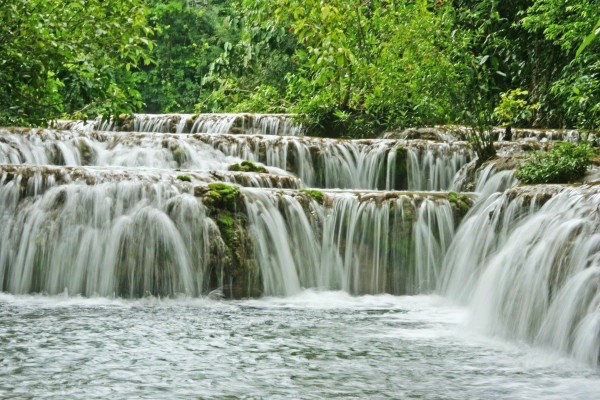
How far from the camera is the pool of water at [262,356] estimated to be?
4289 mm

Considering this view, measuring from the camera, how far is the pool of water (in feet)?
14.1

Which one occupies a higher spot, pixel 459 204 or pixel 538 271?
pixel 459 204

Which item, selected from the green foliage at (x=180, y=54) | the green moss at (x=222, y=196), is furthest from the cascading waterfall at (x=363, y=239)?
the green foliage at (x=180, y=54)

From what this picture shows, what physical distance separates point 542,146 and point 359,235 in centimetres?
400

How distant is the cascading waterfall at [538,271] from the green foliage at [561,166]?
2.89ft

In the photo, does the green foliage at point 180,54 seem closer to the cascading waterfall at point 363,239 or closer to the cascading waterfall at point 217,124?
the cascading waterfall at point 217,124

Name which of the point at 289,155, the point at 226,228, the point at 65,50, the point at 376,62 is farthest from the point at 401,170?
the point at 65,50

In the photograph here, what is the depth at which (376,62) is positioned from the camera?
1452 cm

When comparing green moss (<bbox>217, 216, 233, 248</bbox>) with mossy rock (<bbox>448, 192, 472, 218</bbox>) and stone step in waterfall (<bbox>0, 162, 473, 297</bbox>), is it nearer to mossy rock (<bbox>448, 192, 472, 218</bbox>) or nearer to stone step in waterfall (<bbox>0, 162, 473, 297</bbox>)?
stone step in waterfall (<bbox>0, 162, 473, 297</bbox>)

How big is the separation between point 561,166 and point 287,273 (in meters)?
3.72

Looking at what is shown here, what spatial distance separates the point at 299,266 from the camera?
890 cm

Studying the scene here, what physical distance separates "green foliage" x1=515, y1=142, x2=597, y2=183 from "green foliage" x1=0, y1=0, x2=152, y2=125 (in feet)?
19.8

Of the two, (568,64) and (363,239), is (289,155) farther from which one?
(568,64)

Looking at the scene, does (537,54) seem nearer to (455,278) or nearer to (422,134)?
(422,134)
